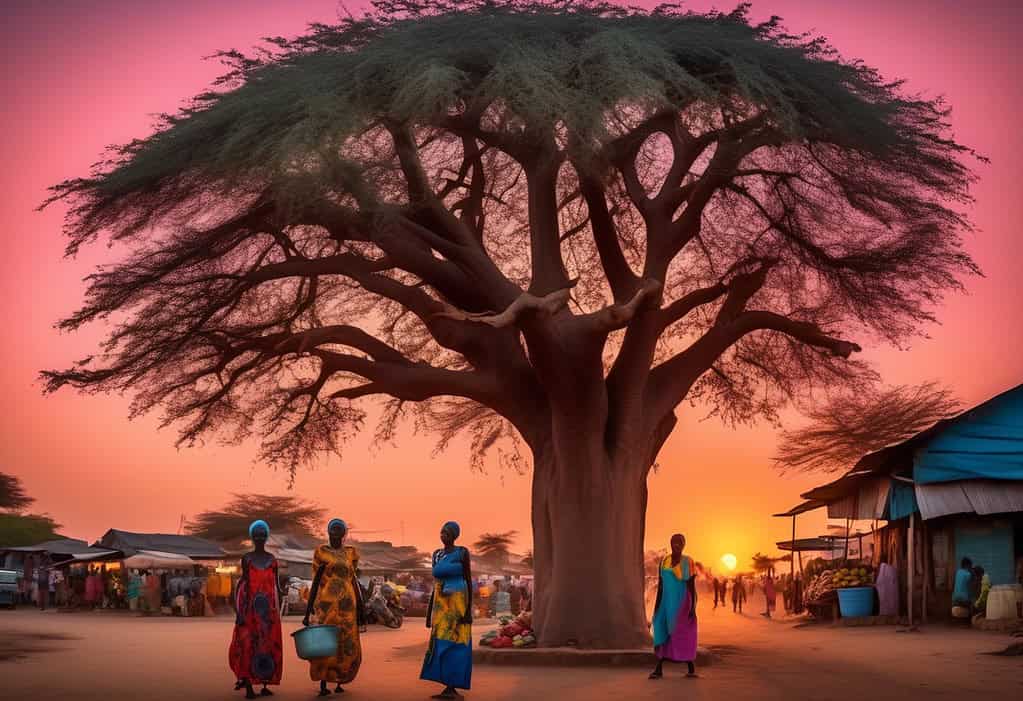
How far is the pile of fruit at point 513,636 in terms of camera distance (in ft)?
64.0

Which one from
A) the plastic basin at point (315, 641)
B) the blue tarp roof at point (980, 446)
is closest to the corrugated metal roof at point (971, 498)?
the blue tarp roof at point (980, 446)

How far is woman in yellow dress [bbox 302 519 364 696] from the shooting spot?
13.3 meters

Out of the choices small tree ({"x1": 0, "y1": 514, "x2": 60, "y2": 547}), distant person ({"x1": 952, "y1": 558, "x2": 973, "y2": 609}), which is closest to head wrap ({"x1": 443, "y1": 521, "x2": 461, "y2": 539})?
distant person ({"x1": 952, "y1": 558, "x2": 973, "y2": 609})

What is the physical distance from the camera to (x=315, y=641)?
42.1 feet

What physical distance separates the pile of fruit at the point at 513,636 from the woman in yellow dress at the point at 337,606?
245 inches

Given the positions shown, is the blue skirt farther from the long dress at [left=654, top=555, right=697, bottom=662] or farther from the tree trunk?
the tree trunk

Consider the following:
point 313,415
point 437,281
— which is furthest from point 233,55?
point 313,415

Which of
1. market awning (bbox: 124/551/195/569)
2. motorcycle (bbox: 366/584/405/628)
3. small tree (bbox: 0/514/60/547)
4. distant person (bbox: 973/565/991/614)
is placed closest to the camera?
distant person (bbox: 973/565/991/614)

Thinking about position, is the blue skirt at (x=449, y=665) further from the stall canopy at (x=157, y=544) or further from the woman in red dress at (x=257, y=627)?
the stall canopy at (x=157, y=544)

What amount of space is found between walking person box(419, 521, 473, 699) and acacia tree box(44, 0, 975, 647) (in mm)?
5211

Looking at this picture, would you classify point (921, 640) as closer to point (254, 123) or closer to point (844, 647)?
point (844, 647)

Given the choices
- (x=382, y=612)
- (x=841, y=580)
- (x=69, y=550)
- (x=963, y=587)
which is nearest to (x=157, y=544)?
(x=69, y=550)

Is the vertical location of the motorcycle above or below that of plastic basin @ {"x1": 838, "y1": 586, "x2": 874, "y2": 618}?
below

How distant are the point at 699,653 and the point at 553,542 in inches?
131
